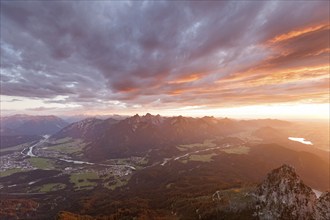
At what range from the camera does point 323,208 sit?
151m

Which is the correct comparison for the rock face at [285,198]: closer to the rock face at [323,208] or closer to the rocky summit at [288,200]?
the rocky summit at [288,200]

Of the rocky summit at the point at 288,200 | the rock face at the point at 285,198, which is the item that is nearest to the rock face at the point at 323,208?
the rocky summit at the point at 288,200

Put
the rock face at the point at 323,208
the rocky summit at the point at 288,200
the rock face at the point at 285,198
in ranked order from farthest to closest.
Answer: the rock face at the point at 285,198 → the rocky summit at the point at 288,200 → the rock face at the point at 323,208

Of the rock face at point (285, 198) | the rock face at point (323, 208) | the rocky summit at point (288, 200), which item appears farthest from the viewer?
the rock face at point (285, 198)

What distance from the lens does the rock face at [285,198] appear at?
6029 inches

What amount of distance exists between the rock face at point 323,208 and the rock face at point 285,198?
1082mm

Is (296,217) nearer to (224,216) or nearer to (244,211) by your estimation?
(244,211)

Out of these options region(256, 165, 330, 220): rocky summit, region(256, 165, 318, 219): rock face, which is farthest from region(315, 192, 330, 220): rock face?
region(256, 165, 318, 219): rock face

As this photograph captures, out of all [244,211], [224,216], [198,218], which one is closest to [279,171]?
[244,211]

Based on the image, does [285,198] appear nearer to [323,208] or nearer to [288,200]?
[288,200]

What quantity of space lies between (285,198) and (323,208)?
19.9m

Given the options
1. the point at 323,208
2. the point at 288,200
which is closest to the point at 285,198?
the point at 288,200

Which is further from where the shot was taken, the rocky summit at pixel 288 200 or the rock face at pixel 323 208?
the rocky summit at pixel 288 200

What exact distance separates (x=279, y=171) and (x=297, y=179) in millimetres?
11727
